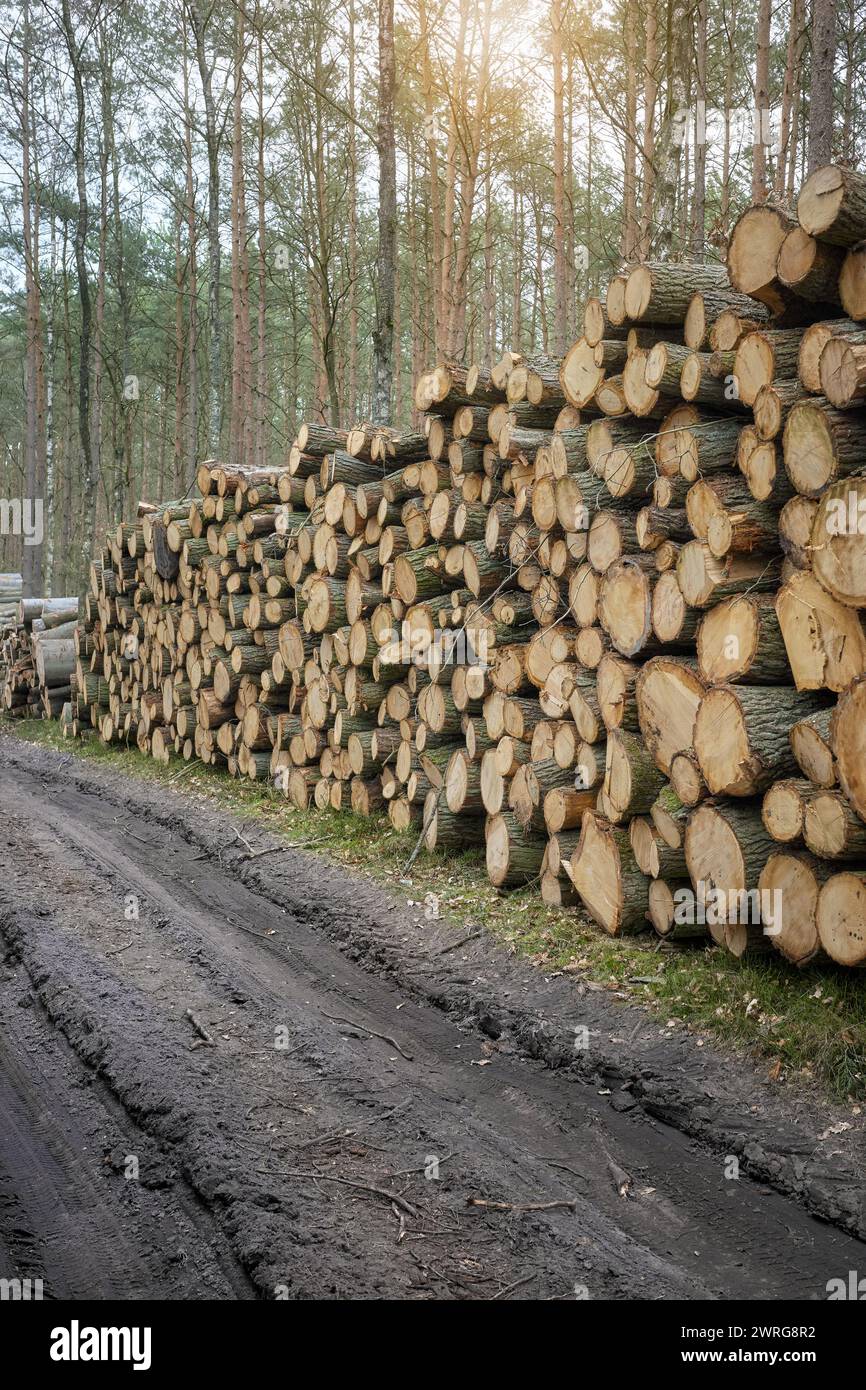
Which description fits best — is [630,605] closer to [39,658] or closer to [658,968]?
[658,968]

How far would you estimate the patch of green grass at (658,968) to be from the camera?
3.91 metres

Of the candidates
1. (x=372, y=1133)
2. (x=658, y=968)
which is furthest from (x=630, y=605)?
(x=372, y=1133)

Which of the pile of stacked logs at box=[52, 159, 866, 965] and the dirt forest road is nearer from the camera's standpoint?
the dirt forest road

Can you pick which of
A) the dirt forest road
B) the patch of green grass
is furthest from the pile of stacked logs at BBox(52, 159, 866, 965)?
the dirt forest road

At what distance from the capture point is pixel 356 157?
19344 mm

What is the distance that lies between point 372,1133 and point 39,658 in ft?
40.2

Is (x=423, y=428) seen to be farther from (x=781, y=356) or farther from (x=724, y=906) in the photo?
(x=724, y=906)

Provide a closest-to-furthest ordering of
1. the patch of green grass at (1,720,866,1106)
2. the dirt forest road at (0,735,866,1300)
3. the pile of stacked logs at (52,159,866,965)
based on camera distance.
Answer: the dirt forest road at (0,735,866,1300) < the patch of green grass at (1,720,866,1106) < the pile of stacked logs at (52,159,866,965)

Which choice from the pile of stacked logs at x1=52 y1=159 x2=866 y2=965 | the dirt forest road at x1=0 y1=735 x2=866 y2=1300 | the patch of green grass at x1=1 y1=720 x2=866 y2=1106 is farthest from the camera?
the pile of stacked logs at x1=52 y1=159 x2=866 y2=965

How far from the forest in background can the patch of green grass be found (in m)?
5.31

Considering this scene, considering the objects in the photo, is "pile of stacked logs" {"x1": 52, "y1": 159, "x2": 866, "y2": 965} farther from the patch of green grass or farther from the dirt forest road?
the dirt forest road

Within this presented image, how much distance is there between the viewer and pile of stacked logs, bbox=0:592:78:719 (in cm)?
1444

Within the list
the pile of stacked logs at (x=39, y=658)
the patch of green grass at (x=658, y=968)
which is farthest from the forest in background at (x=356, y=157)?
the patch of green grass at (x=658, y=968)
